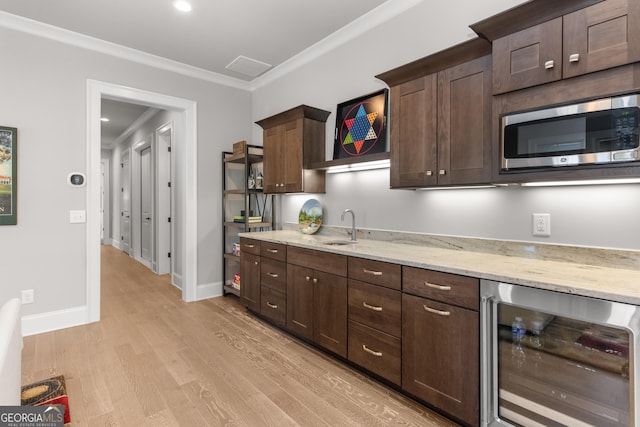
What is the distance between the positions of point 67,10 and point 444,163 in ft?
10.9

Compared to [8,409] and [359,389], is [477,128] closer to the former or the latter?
[359,389]

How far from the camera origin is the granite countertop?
1.35 metres

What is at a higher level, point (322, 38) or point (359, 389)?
point (322, 38)

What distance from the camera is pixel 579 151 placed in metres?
1.55

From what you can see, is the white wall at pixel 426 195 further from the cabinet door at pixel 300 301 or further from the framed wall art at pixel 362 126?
the cabinet door at pixel 300 301

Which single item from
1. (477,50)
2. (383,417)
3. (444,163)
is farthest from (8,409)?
(477,50)

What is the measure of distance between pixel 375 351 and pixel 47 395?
75.0 inches

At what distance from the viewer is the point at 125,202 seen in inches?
301

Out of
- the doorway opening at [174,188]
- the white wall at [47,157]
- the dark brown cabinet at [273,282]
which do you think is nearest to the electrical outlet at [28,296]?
the white wall at [47,157]

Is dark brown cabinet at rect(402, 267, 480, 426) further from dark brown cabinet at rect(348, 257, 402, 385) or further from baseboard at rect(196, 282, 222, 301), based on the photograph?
baseboard at rect(196, 282, 222, 301)

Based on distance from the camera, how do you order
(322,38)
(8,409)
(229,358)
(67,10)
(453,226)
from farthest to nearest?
(322,38) < (67,10) < (229,358) < (453,226) < (8,409)

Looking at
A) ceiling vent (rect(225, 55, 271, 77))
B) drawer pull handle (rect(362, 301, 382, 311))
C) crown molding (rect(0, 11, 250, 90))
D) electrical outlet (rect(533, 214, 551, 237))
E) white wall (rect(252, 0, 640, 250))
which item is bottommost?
drawer pull handle (rect(362, 301, 382, 311))

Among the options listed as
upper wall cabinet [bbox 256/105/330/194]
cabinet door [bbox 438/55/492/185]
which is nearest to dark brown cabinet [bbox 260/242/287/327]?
upper wall cabinet [bbox 256/105/330/194]

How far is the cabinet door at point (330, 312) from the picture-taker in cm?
238
